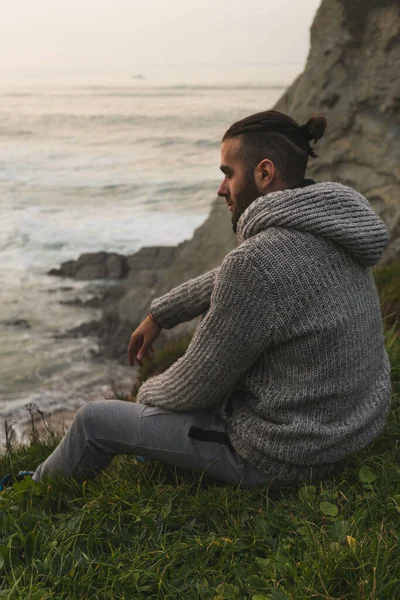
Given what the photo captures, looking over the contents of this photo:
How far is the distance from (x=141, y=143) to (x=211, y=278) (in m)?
33.2

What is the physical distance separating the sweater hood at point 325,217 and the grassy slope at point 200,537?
0.91 m

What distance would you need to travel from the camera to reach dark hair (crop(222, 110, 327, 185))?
2676 mm

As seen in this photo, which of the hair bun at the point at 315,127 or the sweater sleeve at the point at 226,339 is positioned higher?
the hair bun at the point at 315,127

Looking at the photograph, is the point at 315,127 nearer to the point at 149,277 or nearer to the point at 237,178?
the point at 237,178

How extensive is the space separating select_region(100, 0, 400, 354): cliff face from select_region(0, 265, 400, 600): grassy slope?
4.74 meters

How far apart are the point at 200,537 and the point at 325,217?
1.19 metres

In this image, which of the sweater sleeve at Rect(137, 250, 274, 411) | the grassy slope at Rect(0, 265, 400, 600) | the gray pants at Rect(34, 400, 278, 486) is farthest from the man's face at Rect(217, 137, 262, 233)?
the grassy slope at Rect(0, 265, 400, 600)

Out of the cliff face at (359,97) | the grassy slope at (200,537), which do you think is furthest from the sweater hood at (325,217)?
the cliff face at (359,97)

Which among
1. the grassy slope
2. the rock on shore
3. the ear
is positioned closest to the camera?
the grassy slope

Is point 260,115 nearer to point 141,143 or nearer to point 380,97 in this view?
point 380,97

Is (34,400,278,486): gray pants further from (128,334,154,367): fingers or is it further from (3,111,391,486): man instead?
(128,334,154,367): fingers

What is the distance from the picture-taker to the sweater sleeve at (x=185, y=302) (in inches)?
118

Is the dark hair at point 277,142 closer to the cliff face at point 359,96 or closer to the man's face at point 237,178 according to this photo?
the man's face at point 237,178

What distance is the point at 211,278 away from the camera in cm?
298
